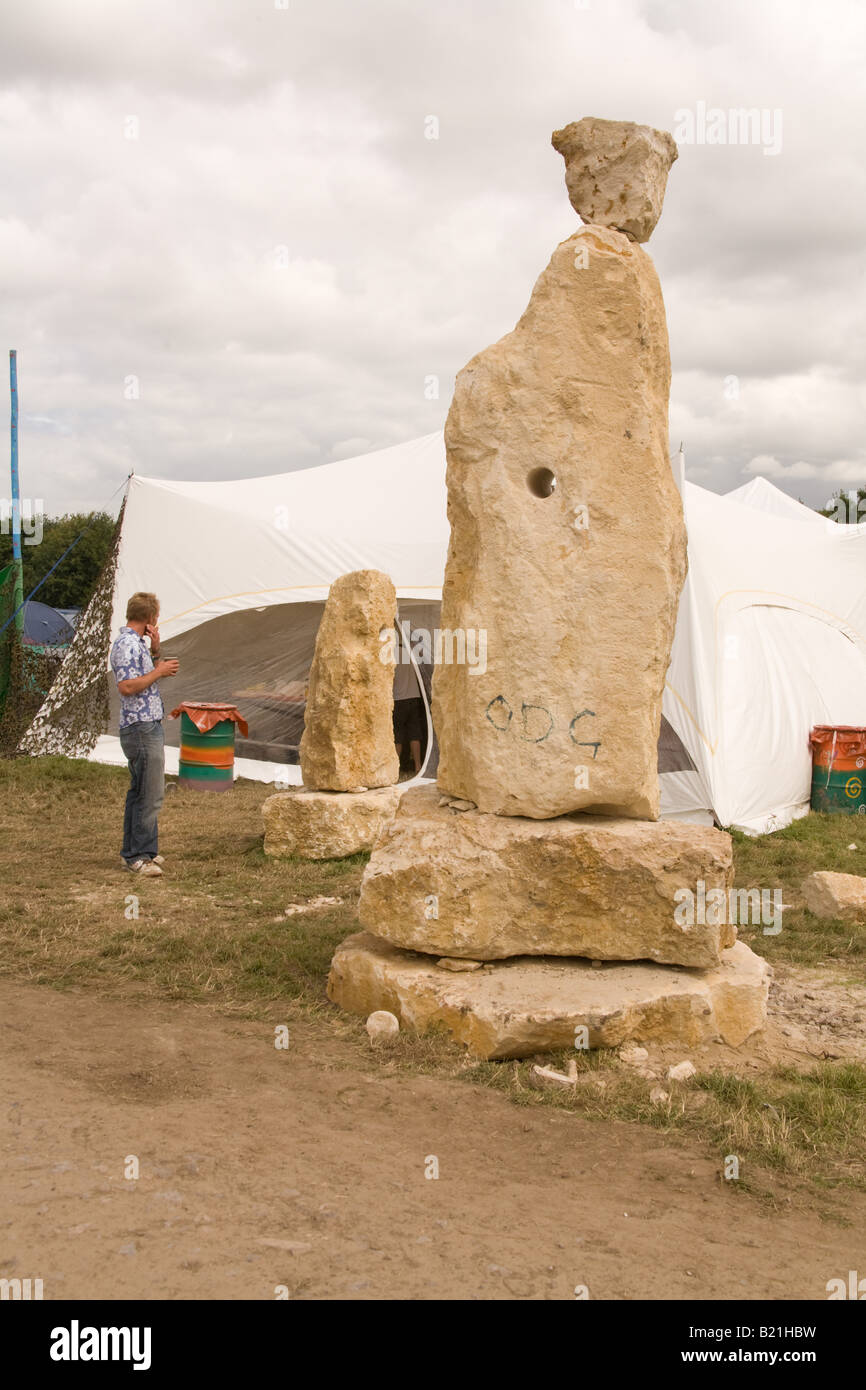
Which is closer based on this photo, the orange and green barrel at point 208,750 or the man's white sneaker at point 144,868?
the man's white sneaker at point 144,868

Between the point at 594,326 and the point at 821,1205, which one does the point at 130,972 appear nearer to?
the point at 821,1205

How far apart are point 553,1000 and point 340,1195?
1306 mm

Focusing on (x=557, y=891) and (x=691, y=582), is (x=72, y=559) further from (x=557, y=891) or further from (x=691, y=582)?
(x=557, y=891)

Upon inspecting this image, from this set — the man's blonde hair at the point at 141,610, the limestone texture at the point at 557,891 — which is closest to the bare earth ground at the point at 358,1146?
the limestone texture at the point at 557,891

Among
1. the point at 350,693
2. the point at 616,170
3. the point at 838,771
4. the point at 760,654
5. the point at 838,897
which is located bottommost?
the point at 838,897

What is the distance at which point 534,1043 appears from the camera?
3.90m

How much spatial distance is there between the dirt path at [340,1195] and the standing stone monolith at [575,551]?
4.18 ft

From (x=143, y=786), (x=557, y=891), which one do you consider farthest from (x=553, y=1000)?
(x=143, y=786)

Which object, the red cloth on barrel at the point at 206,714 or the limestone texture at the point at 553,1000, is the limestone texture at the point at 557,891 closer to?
the limestone texture at the point at 553,1000

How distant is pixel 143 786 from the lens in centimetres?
669

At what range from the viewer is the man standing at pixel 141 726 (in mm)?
6582

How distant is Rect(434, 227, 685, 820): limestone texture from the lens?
4262 millimetres

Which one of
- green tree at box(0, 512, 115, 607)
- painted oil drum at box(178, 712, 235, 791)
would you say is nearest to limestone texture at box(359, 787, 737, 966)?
painted oil drum at box(178, 712, 235, 791)

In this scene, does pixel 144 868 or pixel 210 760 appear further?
pixel 210 760
